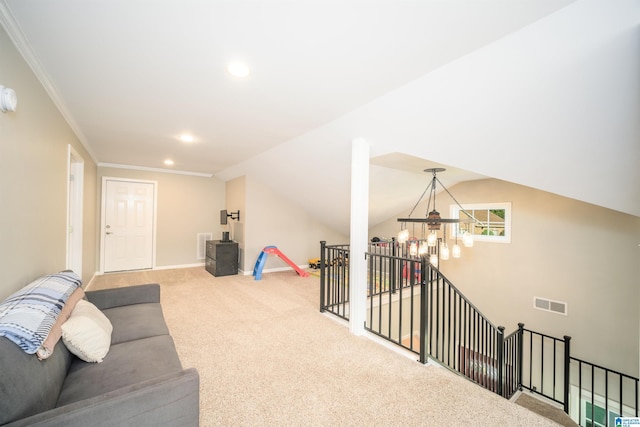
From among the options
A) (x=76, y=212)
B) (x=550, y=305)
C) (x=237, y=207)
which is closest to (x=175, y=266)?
(x=237, y=207)

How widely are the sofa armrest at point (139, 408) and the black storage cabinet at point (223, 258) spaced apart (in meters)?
4.58

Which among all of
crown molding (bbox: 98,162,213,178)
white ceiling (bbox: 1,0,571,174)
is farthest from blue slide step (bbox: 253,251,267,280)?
white ceiling (bbox: 1,0,571,174)

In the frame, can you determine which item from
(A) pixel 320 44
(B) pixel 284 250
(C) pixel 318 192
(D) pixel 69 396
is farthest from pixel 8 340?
(B) pixel 284 250

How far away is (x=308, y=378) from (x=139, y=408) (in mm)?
1330

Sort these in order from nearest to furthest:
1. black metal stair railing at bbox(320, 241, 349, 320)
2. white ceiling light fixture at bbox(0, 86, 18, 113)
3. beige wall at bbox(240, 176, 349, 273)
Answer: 1. white ceiling light fixture at bbox(0, 86, 18, 113)
2. black metal stair railing at bbox(320, 241, 349, 320)
3. beige wall at bbox(240, 176, 349, 273)

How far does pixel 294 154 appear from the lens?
4195 mm

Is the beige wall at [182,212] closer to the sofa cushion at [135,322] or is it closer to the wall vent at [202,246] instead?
the wall vent at [202,246]

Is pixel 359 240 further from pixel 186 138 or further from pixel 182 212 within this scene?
pixel 182 212

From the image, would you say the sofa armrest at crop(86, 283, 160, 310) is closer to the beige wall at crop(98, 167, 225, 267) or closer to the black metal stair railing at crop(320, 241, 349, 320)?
the black metal stair railing at crop(320, 241, 349, 320)

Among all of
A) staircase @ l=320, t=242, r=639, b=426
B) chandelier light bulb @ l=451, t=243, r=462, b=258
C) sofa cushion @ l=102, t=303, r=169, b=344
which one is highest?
chandelier light bulb @ l=451, t=243, r=462, b=258

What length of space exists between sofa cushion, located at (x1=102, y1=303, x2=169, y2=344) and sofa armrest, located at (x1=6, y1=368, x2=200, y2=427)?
3.52 ft

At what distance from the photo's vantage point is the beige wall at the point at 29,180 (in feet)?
5.32

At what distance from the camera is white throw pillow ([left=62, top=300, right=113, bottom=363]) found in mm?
1562

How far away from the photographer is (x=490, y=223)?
514 centimetres
